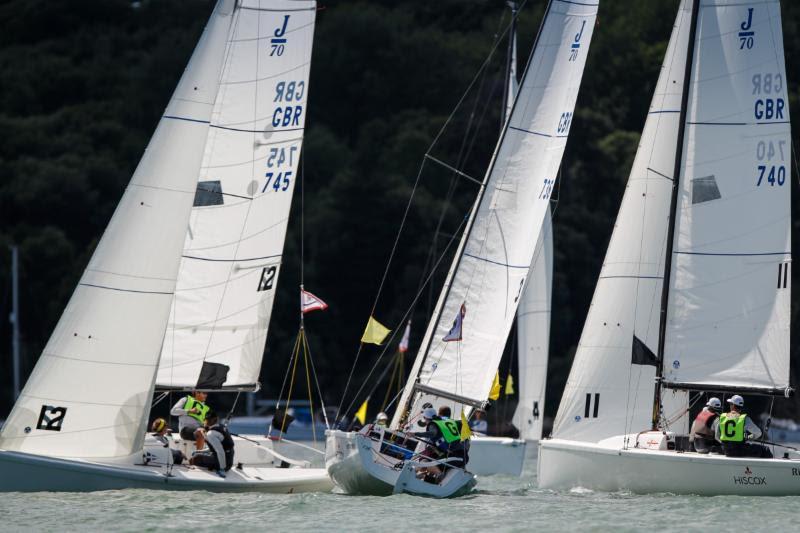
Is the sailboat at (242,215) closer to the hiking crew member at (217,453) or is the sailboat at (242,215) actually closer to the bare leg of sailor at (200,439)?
the bare leg of sailor at (200,439)

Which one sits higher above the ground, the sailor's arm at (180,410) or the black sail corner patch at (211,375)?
the black sail corner patch at (211,375)

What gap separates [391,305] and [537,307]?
1735 centimetres

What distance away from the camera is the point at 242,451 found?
2133 cm

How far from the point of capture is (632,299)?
72.9 ft

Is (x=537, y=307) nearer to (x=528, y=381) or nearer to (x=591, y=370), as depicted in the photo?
(x=528, y=381)

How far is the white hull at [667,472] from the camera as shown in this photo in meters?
19.9

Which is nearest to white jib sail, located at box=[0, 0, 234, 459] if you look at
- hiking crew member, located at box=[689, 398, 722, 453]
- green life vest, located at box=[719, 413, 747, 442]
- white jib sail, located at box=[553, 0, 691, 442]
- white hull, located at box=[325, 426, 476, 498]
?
white hull, located at box=[325, 426, 476, 498]

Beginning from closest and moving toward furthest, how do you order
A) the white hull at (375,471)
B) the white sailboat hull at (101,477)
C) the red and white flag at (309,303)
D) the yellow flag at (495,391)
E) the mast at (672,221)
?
the white sailboat hull at (101,477) < the white hull at (375,471) < the mast at (672,221) < the red and white flag at (309,303) < the yellow flag at (495,391)

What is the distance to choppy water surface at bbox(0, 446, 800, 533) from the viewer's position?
55.2 ft

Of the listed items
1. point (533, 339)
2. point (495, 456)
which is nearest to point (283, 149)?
point (495, 456)

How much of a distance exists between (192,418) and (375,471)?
2570 mm

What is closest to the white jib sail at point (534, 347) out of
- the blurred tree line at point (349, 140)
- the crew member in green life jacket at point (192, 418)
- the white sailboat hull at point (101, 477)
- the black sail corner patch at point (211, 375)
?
the black sail corner patch at point (211, 375)

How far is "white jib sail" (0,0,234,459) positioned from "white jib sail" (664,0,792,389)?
682 cm

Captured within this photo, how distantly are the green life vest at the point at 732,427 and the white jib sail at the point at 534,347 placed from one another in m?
9.94
